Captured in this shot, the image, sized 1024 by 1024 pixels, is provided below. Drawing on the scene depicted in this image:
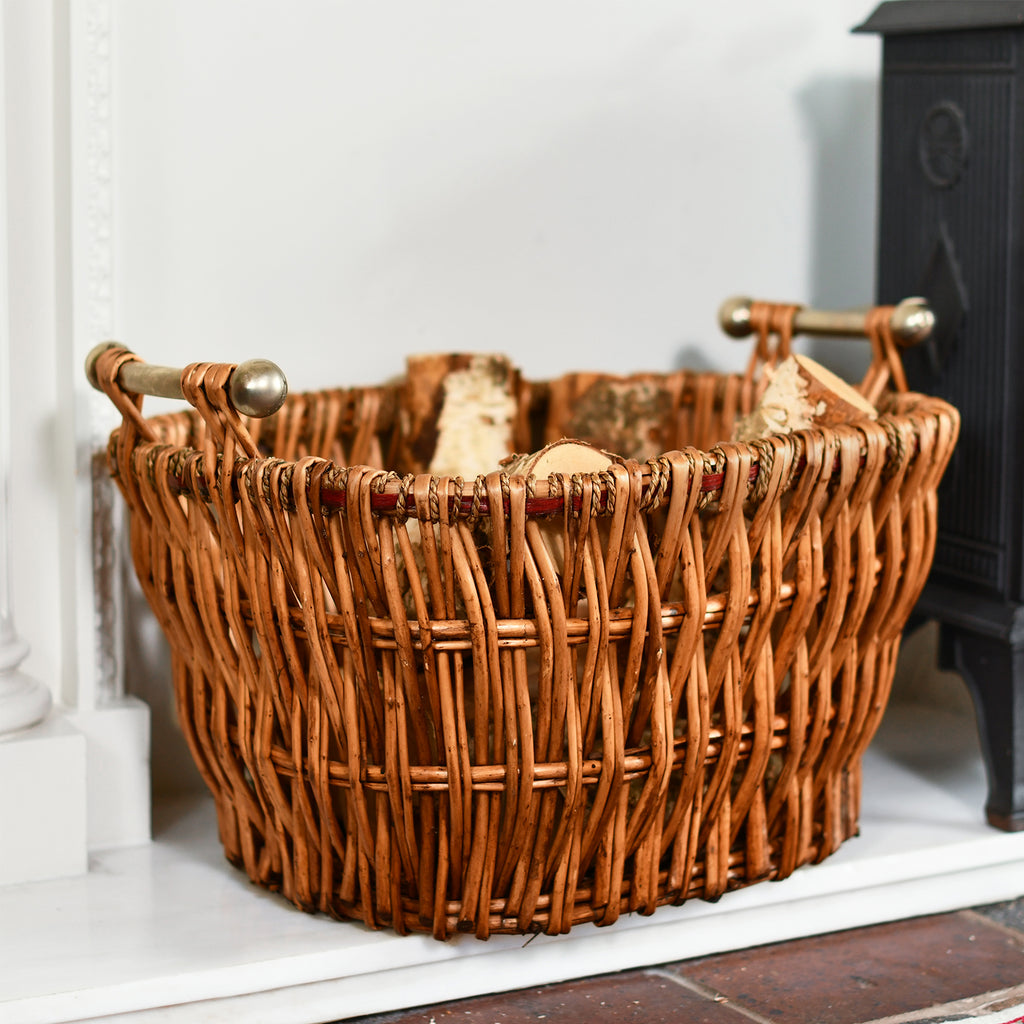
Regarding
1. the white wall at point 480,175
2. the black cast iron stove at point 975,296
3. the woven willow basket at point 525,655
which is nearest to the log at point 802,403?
the woven willow basket at point 525,655

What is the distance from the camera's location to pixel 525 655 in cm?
82

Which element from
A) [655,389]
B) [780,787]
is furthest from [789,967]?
[655,389]

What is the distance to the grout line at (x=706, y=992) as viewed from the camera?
0.89m

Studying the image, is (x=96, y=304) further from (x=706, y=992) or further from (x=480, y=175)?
(x=706, y=992)

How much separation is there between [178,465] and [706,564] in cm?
35

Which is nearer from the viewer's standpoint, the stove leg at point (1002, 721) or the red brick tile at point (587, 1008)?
the red brick tile at point (587, 1008)

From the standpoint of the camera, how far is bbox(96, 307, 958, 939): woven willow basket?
0.80 m

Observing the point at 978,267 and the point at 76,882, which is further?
the point at 978,267

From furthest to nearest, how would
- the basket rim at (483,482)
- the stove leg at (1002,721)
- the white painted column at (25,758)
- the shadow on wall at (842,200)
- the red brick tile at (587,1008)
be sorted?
the shadow on wall at (842,200) < the stove leg at (1002,721) < the white painted column at (25,758) < the red brick tile at (587,1008) < the basket rim at (483,482)

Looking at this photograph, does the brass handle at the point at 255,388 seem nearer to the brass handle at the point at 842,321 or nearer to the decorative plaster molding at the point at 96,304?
the decorative plaster molding at the point at 96,304

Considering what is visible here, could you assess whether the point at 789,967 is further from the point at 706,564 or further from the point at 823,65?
the point at 823,65

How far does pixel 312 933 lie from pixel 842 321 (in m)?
0.71

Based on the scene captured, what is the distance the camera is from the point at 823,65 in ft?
4.56

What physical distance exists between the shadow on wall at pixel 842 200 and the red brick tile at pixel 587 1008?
75 centimetres
